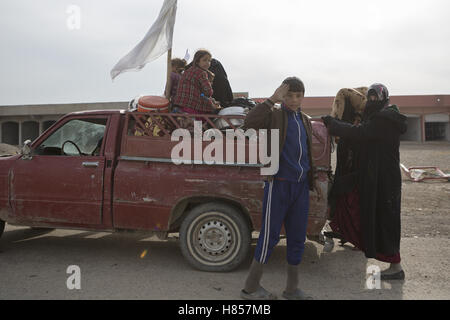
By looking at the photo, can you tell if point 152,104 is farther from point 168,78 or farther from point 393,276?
point 393,276

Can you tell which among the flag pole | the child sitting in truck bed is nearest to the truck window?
the flag pole

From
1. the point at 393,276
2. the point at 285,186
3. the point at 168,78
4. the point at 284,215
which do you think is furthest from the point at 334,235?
the point at 168,78

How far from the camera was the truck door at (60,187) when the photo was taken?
4.22 m

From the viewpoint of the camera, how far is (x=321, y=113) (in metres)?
29.5

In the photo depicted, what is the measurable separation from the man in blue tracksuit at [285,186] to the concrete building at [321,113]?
26.2 m

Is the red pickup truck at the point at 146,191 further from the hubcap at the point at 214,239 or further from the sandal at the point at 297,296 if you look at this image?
the sandal at the point at 297,296

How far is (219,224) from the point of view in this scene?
4039 mm

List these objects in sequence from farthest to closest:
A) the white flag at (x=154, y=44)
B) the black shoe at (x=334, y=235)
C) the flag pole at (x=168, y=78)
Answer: the white flag at (x=154, y=44), the flag pole at (x=168, y=78), the black shoe at (x=334, y=235)

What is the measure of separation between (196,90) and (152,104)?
603mm

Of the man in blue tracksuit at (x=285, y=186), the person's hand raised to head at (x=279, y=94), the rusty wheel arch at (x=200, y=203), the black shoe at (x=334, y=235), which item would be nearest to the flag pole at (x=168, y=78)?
the rusty wheel arch at (x=200, y=203)

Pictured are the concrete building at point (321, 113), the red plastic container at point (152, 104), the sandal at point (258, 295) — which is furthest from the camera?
the concrete building at point (321, 113)

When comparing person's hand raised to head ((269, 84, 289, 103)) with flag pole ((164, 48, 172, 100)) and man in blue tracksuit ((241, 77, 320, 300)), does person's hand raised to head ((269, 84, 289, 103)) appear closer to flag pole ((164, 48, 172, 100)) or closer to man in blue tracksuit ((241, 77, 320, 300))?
man in blue tracksuit ((241, 77, 320, 300))

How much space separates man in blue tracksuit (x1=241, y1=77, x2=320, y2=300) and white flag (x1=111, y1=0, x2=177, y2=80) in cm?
263

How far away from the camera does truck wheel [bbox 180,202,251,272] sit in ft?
13.1
